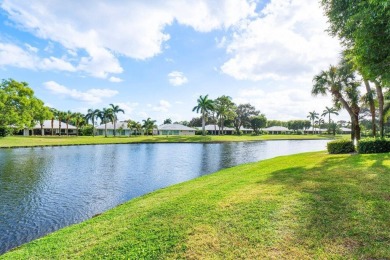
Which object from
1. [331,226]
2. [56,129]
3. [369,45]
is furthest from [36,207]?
[56,129]

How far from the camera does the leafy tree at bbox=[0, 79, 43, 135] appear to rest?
5122 centimetres

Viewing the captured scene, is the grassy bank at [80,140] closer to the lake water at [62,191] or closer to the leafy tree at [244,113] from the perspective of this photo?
the lake water at [62,191]

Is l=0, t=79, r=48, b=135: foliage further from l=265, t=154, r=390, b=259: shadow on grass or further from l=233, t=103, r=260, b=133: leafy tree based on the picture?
l=233, t=103, r=260, b=133: leafy tree

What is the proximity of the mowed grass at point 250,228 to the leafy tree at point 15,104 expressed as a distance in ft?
180

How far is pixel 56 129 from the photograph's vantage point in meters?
92.2

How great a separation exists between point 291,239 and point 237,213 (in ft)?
6.15

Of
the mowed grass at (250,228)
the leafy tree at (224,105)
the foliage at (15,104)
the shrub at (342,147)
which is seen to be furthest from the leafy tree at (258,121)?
the mowed grass at (250,228)

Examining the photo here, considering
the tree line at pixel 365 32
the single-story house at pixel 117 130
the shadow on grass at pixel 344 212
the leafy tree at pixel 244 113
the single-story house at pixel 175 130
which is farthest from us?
the leafy tree at pixel 244 113

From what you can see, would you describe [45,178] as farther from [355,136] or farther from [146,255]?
[355,136]

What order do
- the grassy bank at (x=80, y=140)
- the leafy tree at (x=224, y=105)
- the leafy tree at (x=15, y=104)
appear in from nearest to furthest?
the grassy bank at (x=80, y=140), the leafy tree at (x=15, y=104), the leafy tree at (x=224, y=105)

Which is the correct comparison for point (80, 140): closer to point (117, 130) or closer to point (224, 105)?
point (117, 130)

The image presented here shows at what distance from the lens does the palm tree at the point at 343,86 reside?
2453 centimetres

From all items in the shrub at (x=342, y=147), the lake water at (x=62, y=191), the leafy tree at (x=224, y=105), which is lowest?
the lake water at (x=62, y=191)

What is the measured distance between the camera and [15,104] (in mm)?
53625
